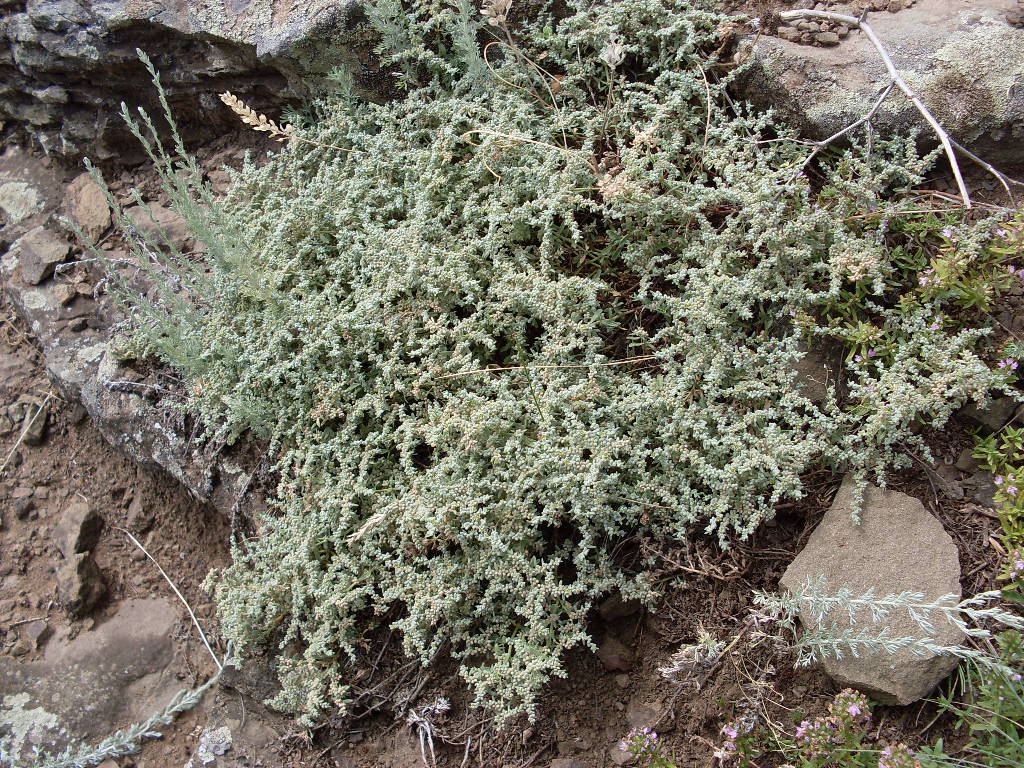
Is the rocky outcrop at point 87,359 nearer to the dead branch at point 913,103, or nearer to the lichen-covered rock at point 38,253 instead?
the lichen-covered rock at point 38,253

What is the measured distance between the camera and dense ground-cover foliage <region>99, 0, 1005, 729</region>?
273 centimetres

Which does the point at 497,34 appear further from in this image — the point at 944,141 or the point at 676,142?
the point at 944,141

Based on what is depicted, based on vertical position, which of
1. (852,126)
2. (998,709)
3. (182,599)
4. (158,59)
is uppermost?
(158,59)

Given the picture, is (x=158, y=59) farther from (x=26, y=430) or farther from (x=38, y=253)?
(x=26, y=430)

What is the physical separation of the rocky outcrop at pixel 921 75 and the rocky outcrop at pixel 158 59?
1.90 m

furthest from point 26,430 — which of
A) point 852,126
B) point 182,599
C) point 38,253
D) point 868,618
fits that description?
point 852,126

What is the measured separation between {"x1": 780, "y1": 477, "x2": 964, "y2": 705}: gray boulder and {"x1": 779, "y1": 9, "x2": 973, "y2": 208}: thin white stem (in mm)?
1139

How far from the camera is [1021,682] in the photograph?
7.31ft

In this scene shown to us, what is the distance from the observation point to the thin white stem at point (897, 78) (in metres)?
2.85

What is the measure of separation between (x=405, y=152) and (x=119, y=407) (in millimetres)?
1810

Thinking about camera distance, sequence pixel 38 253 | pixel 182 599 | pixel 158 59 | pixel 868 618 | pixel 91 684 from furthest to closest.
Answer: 1. pixel 38 253
2. pixel 158 59
3. pixel 182 599
4. pixel 91 684
5. pixel 868 618

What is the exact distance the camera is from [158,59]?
4.25 meters

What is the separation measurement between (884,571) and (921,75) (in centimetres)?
185

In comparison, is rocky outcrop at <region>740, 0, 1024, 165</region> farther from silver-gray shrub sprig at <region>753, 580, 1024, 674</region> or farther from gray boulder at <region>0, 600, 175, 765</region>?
gray boulder at <region>0, 600, 175, 765</region>
